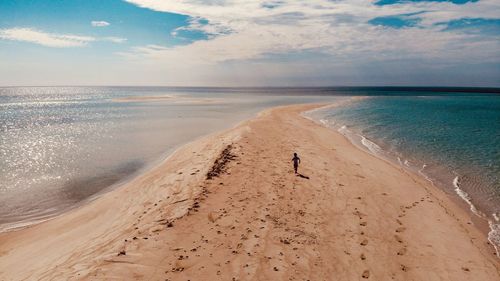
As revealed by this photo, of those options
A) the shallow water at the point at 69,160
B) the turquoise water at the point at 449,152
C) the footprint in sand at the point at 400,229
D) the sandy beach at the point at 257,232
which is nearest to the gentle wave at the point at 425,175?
the turquoise water at the point at 449,152

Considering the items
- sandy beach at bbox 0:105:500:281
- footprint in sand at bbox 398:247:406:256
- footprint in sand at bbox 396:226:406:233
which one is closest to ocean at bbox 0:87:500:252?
sandy beach at bbox 0:105:500:281

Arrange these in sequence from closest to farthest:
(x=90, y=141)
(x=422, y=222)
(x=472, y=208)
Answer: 1. (x=422, y=222)
2. (x=472, y=208)
3. (x=90, y=141)

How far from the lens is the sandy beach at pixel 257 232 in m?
9.31

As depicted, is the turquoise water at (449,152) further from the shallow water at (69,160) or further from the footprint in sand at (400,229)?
the shallow water at (69,160)

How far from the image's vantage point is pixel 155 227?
11.5m

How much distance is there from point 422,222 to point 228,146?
44.5 feet

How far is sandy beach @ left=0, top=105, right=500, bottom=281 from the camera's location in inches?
367

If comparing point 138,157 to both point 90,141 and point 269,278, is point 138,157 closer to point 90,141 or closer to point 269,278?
point 90,141

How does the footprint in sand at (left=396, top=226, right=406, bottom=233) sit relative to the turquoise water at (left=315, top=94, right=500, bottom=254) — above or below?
below

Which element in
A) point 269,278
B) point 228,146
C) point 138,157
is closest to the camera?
point 269,278

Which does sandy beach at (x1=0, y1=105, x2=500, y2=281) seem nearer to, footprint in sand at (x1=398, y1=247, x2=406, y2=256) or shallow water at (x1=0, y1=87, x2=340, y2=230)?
footprint in sand at (x1=398, y1=247, x2=406, y2=256)

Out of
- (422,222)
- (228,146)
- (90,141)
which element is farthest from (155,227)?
(90,141)

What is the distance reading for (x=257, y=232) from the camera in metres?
11.3

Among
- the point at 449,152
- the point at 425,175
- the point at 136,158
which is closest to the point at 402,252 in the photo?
the point at 425,175
